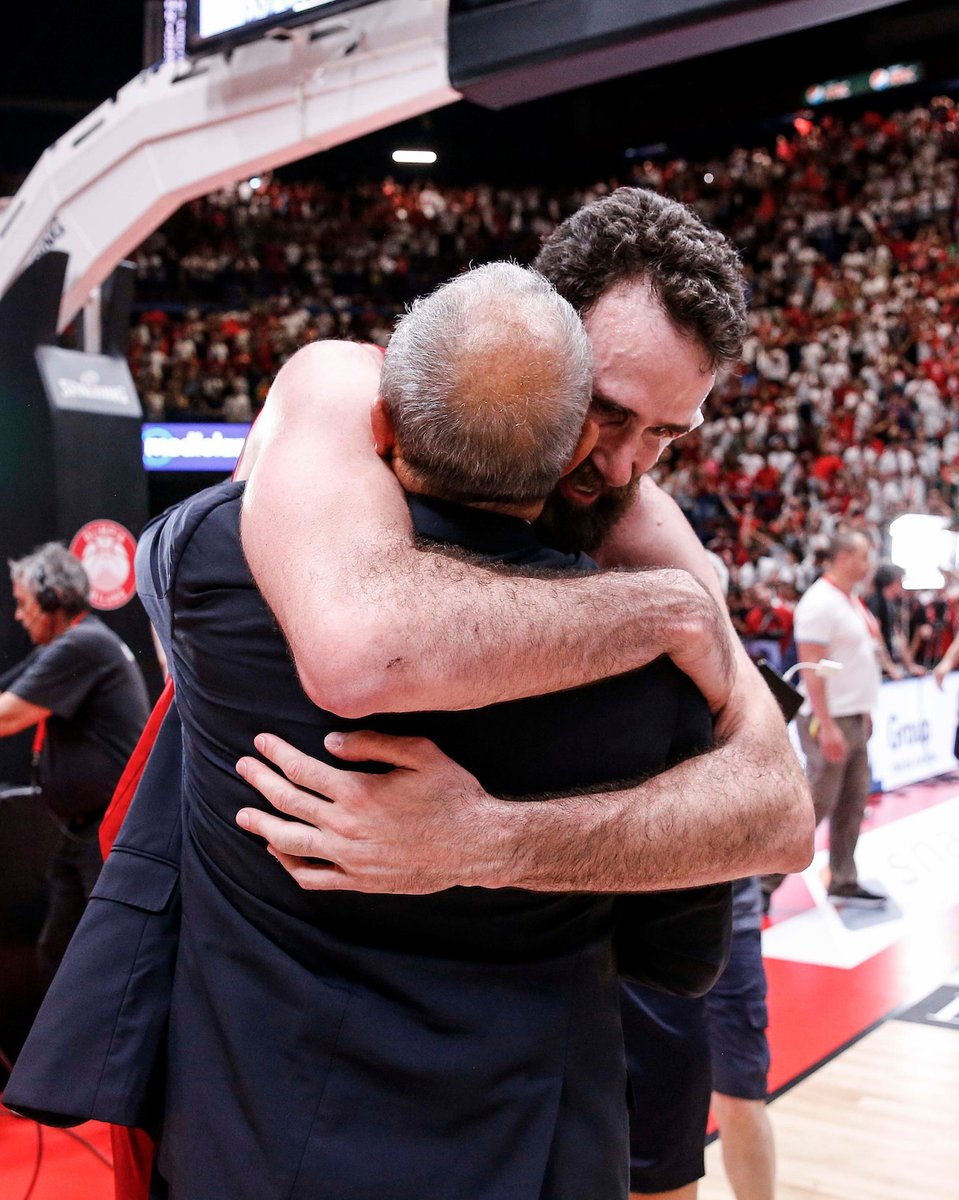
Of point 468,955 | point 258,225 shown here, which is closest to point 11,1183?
point 468,955

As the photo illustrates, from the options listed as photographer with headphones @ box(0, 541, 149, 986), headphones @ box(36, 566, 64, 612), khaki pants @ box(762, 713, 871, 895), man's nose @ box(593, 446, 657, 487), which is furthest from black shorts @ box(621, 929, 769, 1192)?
khaki pants @ box(762, 713, 871, 895)

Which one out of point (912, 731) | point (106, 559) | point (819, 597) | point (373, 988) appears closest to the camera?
point (373, 988)

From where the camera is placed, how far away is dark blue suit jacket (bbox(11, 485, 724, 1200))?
1.15 meters

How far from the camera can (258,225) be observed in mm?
18797

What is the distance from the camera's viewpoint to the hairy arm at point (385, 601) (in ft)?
3.46

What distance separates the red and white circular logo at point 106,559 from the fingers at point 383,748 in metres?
4.76

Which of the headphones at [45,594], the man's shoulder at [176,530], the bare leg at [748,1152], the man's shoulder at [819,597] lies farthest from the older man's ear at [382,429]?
the man's shoulder at [819,597]

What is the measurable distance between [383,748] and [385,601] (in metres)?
0.16

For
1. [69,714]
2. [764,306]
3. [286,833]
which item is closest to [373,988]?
[286,833]

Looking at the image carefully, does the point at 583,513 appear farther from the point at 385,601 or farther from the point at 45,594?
the point at 45,594

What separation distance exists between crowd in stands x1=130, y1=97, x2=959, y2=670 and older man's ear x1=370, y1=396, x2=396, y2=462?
28.8ft

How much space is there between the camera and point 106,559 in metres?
5.79

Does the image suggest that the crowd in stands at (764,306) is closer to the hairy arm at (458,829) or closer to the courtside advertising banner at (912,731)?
the courtside advertising banner at (912,731)

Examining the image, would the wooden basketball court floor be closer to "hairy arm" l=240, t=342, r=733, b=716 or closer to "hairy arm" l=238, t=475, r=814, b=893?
"hairy arm" l=238, t=475, r=814, b=893
